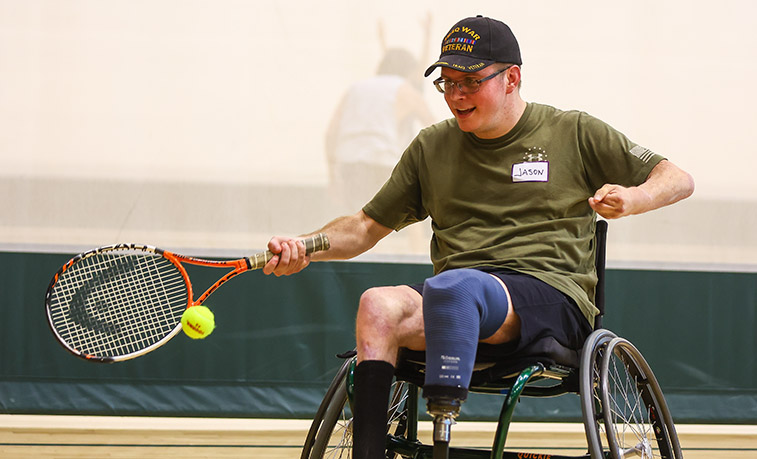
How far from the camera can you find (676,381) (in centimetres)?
356

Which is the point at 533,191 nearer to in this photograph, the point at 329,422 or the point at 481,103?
the point at 481,103

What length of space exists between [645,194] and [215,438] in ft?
6.75

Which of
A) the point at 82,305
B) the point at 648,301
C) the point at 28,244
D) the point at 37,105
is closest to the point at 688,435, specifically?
the point at 648,301

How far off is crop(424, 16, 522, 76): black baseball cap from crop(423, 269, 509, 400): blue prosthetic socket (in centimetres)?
47

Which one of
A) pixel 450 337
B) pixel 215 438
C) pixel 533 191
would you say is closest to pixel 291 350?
pixel 215 438

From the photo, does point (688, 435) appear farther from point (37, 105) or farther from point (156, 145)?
point (37, 105)

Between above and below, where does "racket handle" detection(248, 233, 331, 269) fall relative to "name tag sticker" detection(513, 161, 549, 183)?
below

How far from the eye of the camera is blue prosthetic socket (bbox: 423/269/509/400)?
139 centimetres

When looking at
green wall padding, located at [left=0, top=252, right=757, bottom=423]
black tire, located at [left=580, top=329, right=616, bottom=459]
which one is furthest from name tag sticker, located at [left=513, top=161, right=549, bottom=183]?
green wall padding, located at [left=0, top=252, right=757, bottom=423]

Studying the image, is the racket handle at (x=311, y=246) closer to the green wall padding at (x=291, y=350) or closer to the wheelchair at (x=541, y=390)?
the wheelchair at (x=541, y=390)

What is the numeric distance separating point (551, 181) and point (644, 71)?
2.19m

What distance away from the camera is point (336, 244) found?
192 centimetres

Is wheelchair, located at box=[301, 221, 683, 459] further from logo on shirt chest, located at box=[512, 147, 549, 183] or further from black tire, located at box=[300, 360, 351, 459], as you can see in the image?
logo on shirt chest, located at box=[512, 147, 549, 183]

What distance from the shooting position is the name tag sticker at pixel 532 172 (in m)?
1.77
